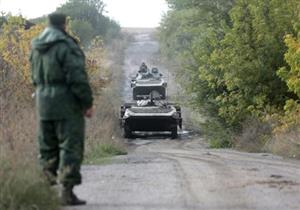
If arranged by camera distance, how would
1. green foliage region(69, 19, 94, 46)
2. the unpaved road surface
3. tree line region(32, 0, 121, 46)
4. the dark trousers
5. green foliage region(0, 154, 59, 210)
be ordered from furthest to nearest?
tree line region(32, 0, 121, 46)
green foliage region(69, 19, 94, 46)
the unpaved road surface
the dark trousers
green foliage region(0, 154, 59, 210)

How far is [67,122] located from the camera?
25.9 feet

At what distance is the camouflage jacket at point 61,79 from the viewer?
778 cm

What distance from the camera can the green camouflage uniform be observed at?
7.80m

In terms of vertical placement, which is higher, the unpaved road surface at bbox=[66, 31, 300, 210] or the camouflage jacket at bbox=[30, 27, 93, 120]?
the camouflage jacket at bbox=[30, 27, 93, 120]

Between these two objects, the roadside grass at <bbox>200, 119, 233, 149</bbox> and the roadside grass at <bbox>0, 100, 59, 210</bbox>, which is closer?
the roadside grass at <bbox>0, 100, 59, 210</bbox>

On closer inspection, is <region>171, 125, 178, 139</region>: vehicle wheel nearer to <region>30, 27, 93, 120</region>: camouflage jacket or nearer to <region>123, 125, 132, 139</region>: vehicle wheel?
<region>123, 125, 132, 139</region>: vehicle wheel

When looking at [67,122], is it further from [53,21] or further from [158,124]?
[158,124]

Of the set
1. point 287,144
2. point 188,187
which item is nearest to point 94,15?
point 287,144

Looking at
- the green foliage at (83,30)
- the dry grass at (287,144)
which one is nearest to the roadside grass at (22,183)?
the dry grass at (287,144)

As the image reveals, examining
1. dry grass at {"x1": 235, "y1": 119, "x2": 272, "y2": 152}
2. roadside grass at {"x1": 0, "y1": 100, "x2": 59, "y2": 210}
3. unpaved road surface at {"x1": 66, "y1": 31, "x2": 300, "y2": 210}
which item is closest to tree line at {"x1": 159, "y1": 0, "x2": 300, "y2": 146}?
dry grass at {"x1": 235, "y1": 119, "x2": 272, "y2": 152}

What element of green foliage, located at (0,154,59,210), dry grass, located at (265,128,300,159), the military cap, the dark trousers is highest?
the military cap

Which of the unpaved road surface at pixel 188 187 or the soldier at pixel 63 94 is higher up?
the soldier at pixel 63 94

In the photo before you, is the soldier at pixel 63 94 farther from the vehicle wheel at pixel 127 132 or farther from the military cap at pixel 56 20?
the vehicle wheel at pixel 127 132

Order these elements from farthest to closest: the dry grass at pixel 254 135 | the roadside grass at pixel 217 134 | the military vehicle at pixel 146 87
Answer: the military vehicle at pixel 146 87 < the roadside grass at pixel 217 134 < the dry grass at pixel 254 135
